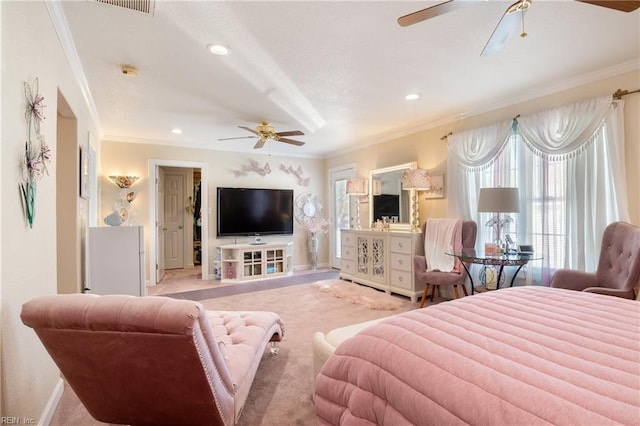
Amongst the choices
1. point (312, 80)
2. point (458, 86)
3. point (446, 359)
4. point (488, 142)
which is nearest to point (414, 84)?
point (458, 86)

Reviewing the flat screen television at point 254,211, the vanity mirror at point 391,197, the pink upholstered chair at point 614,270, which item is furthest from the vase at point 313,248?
the pink upholstered chair at point 614,270

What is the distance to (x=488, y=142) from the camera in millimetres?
3631

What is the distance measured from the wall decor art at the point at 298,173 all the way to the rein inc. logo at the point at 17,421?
532cm

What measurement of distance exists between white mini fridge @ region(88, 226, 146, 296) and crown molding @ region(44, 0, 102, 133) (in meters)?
1.41

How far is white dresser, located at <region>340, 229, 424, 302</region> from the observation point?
421 centimetres

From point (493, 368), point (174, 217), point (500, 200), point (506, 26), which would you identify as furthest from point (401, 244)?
point (174, 217)

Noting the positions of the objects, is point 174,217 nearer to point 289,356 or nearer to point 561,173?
point 289,356

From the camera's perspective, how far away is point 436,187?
14.1ft

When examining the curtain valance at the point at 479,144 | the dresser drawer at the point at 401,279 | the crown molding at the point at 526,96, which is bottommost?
the dresser drawer at the point at 401,279

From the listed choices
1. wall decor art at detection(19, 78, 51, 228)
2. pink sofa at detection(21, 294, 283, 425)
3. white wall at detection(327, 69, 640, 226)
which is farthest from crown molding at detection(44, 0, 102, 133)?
white wall at detection(327, 69, 640, 226)

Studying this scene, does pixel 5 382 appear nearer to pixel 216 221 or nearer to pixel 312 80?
pixel 312 80

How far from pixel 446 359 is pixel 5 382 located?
168 cm

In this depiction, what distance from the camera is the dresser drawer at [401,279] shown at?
420 cm

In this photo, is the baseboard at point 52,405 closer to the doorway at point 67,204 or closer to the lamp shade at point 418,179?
the doorway at point 67,204
